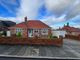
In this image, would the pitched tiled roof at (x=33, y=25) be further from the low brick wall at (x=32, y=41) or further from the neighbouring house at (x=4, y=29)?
the low brick wall at (x=32, y=41)

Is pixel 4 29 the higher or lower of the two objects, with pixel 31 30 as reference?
higher

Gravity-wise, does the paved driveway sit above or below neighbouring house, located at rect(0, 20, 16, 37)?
below

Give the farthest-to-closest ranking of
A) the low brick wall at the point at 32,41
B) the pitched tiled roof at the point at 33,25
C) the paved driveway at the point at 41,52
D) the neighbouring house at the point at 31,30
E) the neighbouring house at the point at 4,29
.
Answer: the neighbouring house at the point at 4,29 → the pitched tiled roof at the point at 33,25 → the neighbouring house at the point at 31,30 → the low brick wall at the point at 32,41 → the paved driveway at the point at 41,52

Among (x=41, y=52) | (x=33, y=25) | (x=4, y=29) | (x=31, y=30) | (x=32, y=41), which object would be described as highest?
(x=33, y=25)

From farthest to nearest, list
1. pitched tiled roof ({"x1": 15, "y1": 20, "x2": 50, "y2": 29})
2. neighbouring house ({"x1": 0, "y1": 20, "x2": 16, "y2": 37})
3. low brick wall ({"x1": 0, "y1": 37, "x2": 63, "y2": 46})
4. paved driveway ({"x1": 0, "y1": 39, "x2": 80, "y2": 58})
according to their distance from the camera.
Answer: neighbouring house ({"x1": 0, "y1": 20, "x2": 16, "y2": 37}), pitched tiled roof ({"x1": 15, "y1": 20, "x2": 50, "y2": 29}), low brick wall ({"x1": 0, "y1": 37, "x2": 63, "y2": 46}), paved driveway ({"x1": 0, "y1": 39, "x2": 80, "y2": 58})

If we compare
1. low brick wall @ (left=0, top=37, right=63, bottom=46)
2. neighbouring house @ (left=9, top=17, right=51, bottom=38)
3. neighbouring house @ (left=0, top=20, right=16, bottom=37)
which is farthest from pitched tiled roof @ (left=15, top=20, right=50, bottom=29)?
low brick wall @ (left=0, top=37, right=63, bottom=46)

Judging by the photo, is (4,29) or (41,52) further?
(4,29)

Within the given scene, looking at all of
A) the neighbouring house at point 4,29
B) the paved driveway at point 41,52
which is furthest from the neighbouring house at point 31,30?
the paved driveway at point 41,52

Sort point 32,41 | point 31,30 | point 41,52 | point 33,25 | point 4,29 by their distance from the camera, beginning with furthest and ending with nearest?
point 4,29, point 33,25, point 31,30, point 32,41, point 41,52

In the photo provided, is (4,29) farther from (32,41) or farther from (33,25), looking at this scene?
Result: (32,41)

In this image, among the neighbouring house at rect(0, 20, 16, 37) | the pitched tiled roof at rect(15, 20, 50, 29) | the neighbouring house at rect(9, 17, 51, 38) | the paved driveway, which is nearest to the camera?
the paved driveway

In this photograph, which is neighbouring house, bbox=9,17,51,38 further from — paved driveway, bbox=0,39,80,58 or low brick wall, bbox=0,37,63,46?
paved driveway, bbox=0,39,80,58

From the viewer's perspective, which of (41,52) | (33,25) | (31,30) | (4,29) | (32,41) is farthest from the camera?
(4,29)

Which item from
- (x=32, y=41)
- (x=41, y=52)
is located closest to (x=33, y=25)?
(x=32, y=41)
